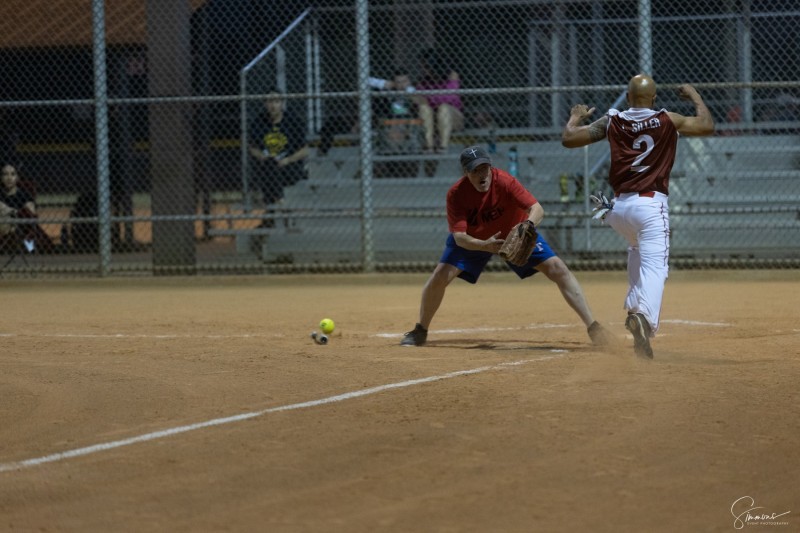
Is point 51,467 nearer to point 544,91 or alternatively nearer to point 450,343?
point 450,343

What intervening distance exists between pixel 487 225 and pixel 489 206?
14cm

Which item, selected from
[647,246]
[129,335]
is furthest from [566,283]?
[129,335]

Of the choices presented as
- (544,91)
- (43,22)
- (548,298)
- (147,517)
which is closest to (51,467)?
(147,517)

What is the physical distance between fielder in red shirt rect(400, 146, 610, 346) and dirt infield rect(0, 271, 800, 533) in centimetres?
44

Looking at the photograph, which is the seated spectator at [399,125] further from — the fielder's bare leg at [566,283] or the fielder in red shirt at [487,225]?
the fielder's bare leg at [566,283]

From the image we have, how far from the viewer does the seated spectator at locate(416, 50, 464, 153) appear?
1595 cm

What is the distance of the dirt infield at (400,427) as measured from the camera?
13.2 feet

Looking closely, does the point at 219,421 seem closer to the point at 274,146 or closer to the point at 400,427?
the point at 400,427

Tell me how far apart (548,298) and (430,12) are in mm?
7534

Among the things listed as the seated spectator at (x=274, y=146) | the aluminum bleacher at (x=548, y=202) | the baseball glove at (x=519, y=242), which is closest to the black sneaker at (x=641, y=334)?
the baseball glove at (x=519, y=242)

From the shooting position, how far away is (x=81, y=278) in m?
15.2

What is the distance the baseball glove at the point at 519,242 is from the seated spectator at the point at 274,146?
839cm

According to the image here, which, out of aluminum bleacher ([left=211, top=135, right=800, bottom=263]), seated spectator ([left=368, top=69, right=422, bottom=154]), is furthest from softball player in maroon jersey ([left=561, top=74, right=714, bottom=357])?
seated spectator ([left=368, top=69, right=422, bottom=154])

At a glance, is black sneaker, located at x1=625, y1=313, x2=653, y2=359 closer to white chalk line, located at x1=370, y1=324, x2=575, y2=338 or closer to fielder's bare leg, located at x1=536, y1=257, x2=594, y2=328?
fielder's bare leg, located at x1=536, y1=257, x2=594, y2=328
